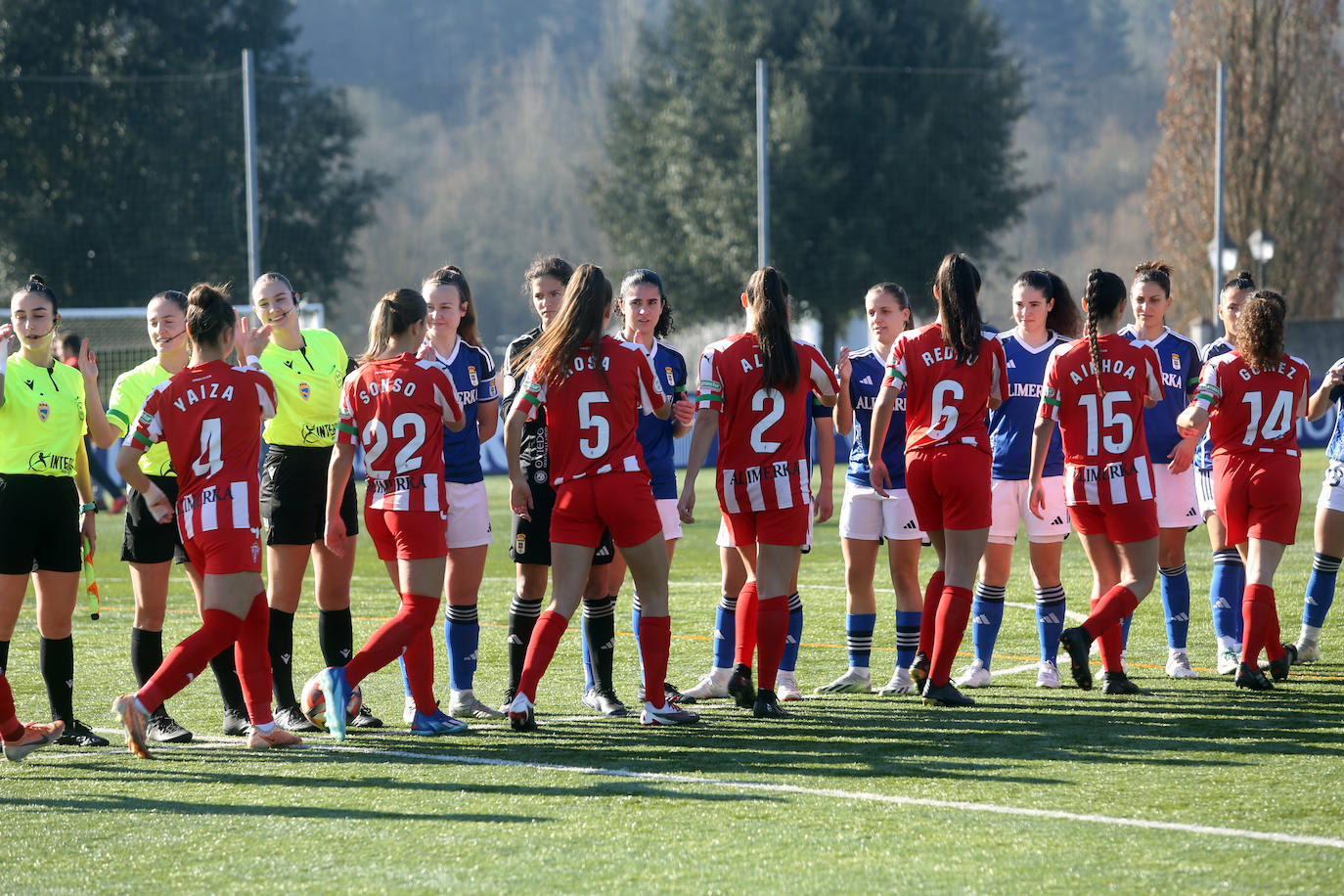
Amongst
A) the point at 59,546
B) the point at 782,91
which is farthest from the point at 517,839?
the point at 782,91

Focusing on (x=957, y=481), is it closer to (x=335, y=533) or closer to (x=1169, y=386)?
(x=1169, y=386)

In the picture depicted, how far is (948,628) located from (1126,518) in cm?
94

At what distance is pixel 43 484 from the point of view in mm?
6113

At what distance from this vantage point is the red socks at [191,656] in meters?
5.65

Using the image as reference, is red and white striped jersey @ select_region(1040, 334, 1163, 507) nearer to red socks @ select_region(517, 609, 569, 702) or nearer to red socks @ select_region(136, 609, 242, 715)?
red socks @ select_region(517, 609, 569, 702)

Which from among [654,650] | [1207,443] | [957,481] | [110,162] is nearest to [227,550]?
[654,650]

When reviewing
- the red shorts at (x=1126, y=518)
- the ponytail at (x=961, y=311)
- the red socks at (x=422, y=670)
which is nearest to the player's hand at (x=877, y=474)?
the ponytail at (x=961, y=311)

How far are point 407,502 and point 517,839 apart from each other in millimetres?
1790

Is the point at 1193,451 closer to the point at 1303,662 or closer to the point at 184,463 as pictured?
the point at 1303,662

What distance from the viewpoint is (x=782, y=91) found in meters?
35.9

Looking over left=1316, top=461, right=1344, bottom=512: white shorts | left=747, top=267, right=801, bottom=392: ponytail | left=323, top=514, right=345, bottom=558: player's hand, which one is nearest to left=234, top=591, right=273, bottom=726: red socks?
left=323, top=514, right=345, bottom=558: player's hand

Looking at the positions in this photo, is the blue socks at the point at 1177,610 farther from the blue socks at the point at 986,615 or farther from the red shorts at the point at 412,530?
the red shorts at the point at 412,530

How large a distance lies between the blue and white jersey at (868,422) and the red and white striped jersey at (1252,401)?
4.54 ft

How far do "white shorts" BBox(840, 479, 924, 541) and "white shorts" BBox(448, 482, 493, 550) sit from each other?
1754 mm
